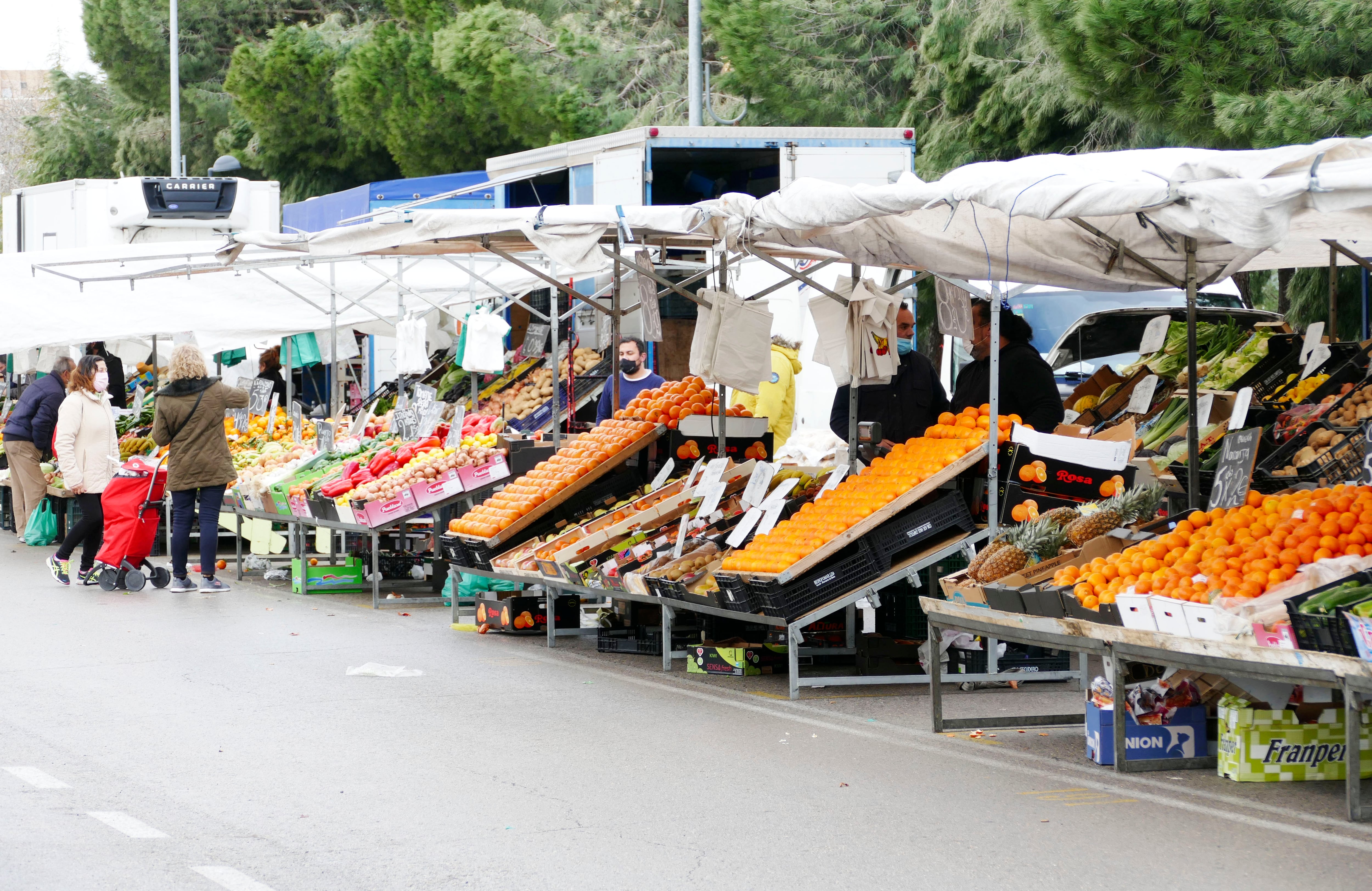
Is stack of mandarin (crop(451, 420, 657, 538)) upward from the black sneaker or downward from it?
upward

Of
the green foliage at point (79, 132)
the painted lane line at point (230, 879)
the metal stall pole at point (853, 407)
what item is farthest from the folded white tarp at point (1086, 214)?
the green foliage at point (79, 132)

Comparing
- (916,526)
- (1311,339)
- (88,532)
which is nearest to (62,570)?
(88,532)

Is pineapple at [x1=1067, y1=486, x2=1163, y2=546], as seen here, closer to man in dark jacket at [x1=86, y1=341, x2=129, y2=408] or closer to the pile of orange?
the pile of orange

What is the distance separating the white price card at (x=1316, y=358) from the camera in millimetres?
9297

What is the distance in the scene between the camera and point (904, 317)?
33.7 feet

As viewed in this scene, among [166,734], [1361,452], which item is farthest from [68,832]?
[1361,452]

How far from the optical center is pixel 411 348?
48.9 ft

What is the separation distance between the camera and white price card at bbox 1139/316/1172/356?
10.4m

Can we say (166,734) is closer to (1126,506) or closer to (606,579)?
(606,579)

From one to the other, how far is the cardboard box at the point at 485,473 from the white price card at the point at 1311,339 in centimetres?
566

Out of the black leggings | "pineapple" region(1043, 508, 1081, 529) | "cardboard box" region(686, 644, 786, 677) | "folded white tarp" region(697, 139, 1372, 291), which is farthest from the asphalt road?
the black leggings

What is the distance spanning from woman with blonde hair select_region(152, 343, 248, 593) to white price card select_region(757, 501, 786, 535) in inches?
223

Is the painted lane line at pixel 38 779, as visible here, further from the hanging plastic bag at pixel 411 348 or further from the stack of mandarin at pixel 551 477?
the hanging plastic bag at pixel 411 348

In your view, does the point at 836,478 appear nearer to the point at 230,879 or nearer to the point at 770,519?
the point at 770,519
